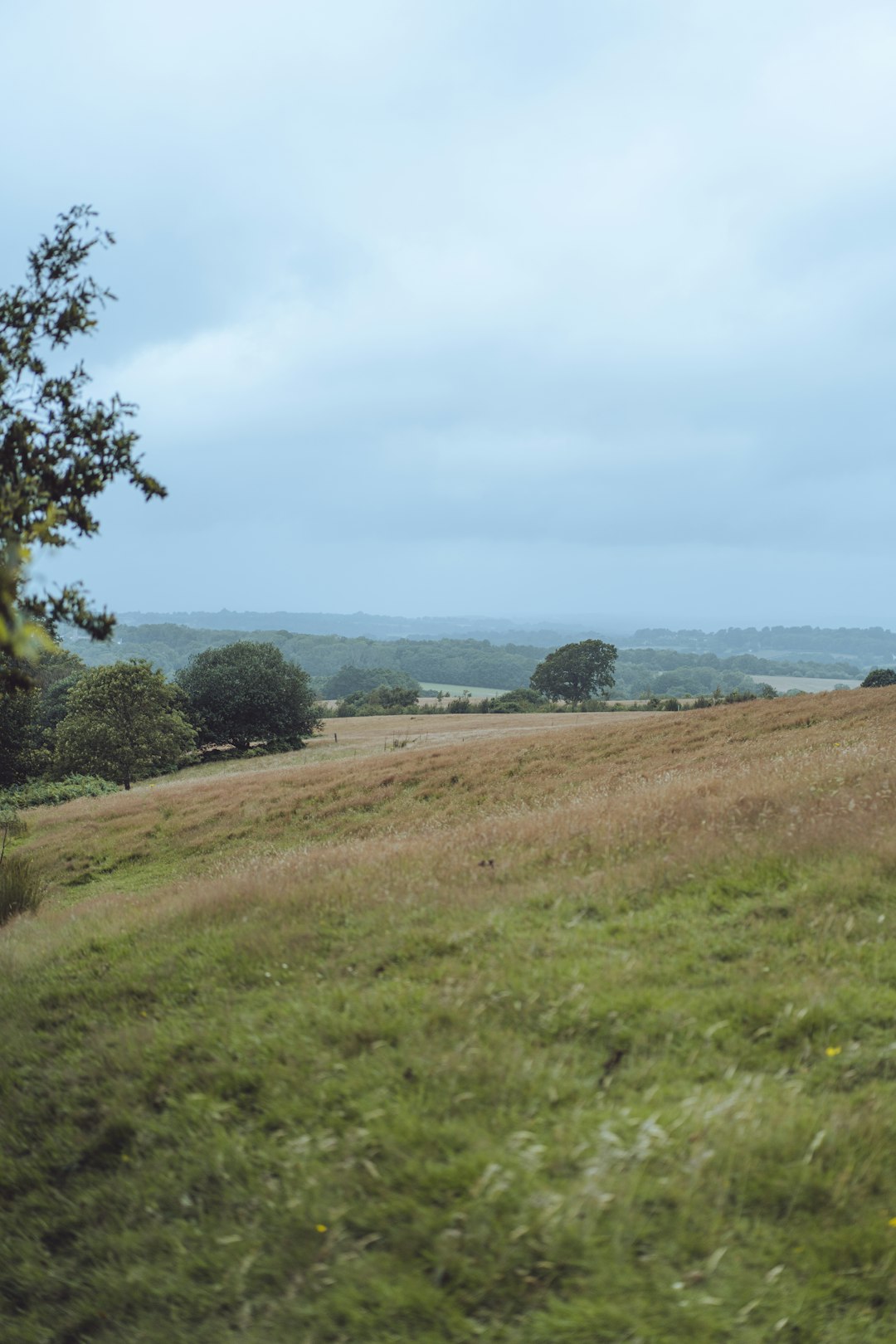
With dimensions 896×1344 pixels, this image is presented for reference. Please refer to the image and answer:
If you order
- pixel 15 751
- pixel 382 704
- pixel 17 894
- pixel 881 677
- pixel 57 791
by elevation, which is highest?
pixel 881 677

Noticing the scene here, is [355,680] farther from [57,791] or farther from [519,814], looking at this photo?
[519,814]

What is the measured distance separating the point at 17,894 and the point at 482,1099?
1129cm

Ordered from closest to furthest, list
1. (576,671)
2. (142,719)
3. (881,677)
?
(142,719), (881,677), (576,671)

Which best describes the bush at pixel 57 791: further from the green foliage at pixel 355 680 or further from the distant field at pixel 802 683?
the distant field at pixel 802 683

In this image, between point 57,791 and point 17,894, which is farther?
point 57,791

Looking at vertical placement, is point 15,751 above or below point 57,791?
above

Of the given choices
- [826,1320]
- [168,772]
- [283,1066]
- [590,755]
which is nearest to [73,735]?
[168,772]

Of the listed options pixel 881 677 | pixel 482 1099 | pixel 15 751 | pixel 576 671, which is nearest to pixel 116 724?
pixel 15 751

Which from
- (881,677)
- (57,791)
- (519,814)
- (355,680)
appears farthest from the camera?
(355,680)

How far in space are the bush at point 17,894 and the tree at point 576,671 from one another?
109 meters

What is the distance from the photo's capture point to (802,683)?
17662 centimetres

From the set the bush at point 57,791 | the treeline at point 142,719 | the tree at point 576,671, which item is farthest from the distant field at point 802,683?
the bush at point 57,791

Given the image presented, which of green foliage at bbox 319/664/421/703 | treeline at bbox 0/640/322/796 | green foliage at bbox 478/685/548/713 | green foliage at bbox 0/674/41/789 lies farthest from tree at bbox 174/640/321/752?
green foliage at bbox 319/664/421/703

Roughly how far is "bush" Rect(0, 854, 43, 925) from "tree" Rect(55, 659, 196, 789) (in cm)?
3565
